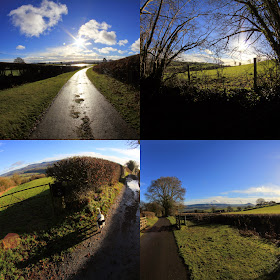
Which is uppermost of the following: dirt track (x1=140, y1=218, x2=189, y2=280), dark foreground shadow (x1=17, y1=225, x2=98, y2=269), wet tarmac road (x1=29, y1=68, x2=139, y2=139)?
wet tarmac road (x1=29, y1=68, x2=139, y2=139)

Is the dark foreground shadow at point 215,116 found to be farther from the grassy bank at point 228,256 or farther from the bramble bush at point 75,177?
the grassy bank at point 228,256

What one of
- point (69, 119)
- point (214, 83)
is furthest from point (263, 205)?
point (69, 119)

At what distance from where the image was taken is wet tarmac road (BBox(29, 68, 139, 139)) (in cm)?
503

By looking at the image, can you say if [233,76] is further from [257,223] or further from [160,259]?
[160,259]

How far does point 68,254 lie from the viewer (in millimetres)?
4254

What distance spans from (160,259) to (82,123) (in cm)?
498

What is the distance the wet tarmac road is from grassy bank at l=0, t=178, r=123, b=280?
2.57 meters

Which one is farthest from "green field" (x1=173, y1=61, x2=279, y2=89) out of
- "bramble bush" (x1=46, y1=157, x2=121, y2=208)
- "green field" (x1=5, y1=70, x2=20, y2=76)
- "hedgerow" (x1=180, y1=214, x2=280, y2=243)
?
"green field" (x1=5, y1=70, x2=20, y2=76)

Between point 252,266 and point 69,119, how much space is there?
6929 millimetres

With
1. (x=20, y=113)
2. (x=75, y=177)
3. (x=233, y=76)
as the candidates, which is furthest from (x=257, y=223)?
(x=20, y=113)

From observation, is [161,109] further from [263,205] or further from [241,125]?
[263,205]

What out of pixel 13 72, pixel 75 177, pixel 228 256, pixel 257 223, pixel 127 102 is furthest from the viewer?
pixel 13 72

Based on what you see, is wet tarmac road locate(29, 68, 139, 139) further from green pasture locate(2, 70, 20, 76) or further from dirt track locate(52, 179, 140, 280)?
green pasture locate(2, 70, 20, 76)

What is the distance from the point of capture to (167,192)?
8094 millimetres
